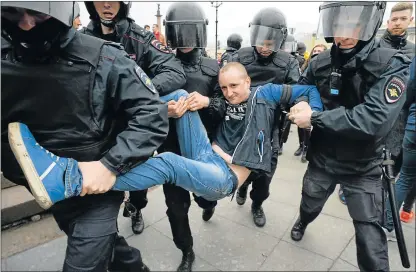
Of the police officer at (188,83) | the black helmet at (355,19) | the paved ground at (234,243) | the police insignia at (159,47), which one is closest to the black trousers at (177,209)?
the police officer at (188,83)

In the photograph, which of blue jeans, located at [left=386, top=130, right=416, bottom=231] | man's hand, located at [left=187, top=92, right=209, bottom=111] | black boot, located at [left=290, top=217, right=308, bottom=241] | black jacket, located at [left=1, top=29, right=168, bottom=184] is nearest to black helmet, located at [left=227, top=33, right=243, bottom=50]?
blue jeans, located at [left=386, top=130, right=416, bottom=231]

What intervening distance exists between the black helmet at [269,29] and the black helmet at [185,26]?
0.57 m

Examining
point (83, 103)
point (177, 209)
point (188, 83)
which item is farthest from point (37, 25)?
point (177, 209)

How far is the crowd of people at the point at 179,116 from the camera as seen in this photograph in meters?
1.31

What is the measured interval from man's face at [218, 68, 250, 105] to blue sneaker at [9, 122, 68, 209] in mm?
1280

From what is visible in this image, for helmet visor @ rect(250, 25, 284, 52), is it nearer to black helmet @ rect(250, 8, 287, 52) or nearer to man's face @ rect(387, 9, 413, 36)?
black helmet @ rect(250, 8, 287, 52)

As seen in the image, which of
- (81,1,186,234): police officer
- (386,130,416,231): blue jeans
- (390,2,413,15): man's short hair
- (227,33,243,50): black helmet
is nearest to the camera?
(81,1,186,234): police officer

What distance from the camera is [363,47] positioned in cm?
179

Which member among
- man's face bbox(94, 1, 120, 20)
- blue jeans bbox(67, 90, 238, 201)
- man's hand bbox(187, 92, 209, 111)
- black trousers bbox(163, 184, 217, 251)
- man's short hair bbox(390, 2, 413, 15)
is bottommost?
black trousers bbox(163, 184, 217, 251)

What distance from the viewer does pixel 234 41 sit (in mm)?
6766

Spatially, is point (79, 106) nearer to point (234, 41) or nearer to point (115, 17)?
point (115, 17)

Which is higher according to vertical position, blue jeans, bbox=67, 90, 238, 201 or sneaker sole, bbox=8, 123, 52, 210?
sneaker sole, bbox=8, 123, 52, 210

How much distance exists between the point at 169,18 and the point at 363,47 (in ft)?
4.88

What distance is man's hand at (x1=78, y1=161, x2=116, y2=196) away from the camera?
1357 mm
